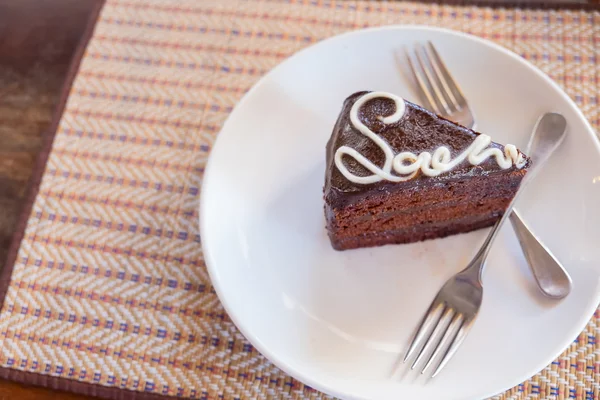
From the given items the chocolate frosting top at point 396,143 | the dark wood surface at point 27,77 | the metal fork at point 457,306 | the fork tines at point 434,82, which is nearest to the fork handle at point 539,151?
the metal fork at point 457,306

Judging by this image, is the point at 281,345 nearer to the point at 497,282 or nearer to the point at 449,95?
the point at 497,282

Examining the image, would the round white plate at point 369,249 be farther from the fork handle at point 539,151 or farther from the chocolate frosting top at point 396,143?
the chocolate frosting top at point 396,143

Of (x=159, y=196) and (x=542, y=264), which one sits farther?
(x=159, y=196)

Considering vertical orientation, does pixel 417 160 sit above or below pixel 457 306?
above

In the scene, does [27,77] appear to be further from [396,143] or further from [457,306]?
[457,306]

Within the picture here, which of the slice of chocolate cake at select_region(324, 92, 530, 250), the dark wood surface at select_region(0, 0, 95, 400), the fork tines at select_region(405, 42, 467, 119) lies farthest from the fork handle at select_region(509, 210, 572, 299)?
the dark wood surface at select_region(0, 0, 95, 400)

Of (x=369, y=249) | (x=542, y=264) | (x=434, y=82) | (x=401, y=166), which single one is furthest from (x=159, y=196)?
(x=542, y=264)
